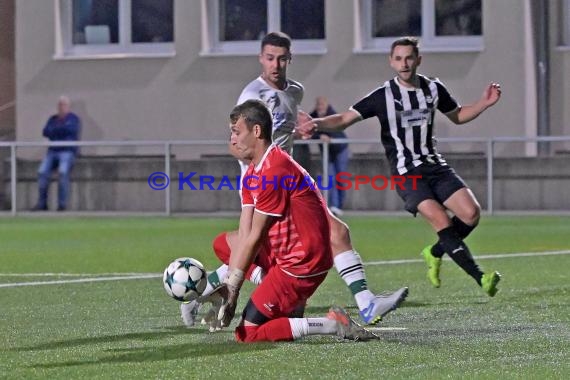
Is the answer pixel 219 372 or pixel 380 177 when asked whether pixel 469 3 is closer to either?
pixel 380 177

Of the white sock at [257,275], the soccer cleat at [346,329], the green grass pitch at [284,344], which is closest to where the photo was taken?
the green grass pitch at [284,344]

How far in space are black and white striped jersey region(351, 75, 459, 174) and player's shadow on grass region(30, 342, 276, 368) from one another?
11.5 ft

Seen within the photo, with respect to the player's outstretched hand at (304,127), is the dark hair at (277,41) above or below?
above

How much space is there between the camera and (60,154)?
2875 cm

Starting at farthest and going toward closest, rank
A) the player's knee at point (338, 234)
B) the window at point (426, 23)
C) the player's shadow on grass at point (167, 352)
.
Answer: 1. the window at point (426, 23)
2. the player's knee at point (338, 234)
3. the player's shadow on grass at point (167, 352)

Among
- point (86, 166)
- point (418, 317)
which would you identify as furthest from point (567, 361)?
point (86, 166)

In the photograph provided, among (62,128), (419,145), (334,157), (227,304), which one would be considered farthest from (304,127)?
(62,128)

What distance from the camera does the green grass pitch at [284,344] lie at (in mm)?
8234

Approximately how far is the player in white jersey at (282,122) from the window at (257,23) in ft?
61.6

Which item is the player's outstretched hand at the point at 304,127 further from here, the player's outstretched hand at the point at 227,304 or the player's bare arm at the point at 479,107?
the player's outstretched hand at the point at 227,304

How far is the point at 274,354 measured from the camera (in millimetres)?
8789

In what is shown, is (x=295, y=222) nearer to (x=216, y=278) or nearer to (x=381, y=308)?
(x=381, y=308)

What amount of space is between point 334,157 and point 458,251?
15451 millimetres

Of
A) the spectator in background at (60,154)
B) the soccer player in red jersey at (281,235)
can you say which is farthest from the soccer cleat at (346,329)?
the spectator in background at (60,154)
